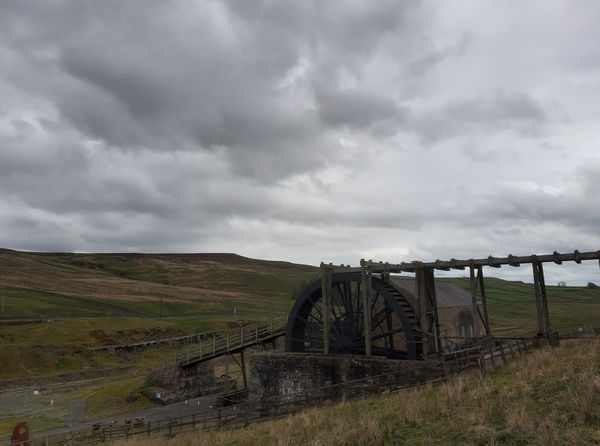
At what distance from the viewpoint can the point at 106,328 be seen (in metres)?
48.4

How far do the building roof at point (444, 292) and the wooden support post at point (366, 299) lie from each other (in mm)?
4496

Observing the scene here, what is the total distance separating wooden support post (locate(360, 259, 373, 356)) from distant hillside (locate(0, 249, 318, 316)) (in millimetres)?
52064

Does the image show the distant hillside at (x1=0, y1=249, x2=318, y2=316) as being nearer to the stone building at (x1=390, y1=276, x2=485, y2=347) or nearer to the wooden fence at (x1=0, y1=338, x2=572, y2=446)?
the wooden fence at (x1=0, y1=338, x2=572, y2=446)

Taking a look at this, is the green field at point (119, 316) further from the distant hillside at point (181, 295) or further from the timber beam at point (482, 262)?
the timber beam at point (482, 262)

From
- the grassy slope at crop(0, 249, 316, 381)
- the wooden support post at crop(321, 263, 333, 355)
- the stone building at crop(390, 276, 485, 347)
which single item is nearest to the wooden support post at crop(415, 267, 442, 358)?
the stone building at crop(390, 276, 485, 347)

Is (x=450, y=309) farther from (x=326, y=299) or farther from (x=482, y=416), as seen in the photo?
(x=482, y=416)

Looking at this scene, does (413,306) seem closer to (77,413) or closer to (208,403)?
(208,403)

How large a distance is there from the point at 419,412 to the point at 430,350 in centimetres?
1201

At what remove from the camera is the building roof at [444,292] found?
81.1 feet

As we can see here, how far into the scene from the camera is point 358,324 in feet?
69.8

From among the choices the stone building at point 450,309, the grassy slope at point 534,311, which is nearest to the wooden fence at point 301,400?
the stone building at point 450,309

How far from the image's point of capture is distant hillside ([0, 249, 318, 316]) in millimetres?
72000

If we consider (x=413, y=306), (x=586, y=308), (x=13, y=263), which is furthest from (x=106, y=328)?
(x=13, y=263)

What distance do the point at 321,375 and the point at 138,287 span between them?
94253 mm
